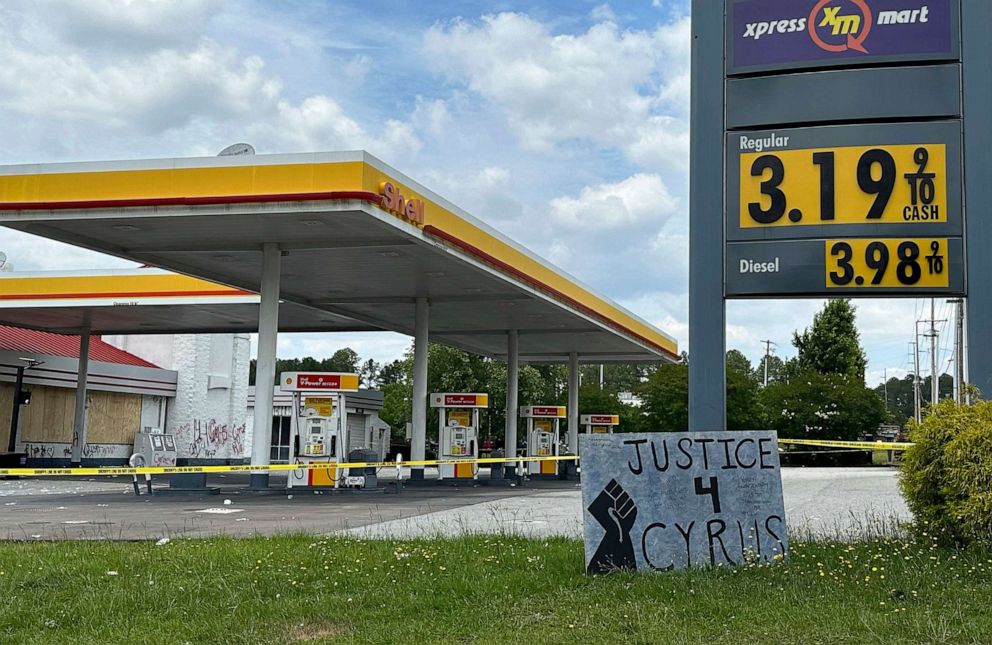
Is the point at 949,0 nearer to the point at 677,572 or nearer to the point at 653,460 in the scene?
the point at 653,460

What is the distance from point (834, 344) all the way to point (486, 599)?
6363cm

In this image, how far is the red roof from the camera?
121 ft

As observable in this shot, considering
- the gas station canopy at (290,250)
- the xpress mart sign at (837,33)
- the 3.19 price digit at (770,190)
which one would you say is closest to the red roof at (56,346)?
the gas station canopy at (290,250)

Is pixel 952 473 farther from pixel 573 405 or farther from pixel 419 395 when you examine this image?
pixel 573 405

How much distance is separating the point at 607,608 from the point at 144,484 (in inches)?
883

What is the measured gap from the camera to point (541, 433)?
37.1 m

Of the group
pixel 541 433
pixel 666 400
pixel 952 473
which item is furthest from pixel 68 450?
pixel 666 400

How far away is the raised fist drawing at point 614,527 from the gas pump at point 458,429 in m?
21.8

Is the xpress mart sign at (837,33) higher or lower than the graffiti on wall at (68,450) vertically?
higher

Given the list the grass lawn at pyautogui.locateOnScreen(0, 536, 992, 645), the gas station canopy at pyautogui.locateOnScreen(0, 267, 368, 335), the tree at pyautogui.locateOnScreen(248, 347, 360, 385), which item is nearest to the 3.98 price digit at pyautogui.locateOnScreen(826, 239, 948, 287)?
the grass lawn at pyautogui.locateOnScreen(0, 536, 992, 645)

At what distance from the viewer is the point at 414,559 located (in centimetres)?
943

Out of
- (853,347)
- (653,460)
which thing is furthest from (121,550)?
(853,347)

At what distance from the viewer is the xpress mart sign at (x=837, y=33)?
10461 mm

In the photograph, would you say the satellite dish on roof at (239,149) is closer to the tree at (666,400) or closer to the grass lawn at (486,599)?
the grass lawn at (486,599)
